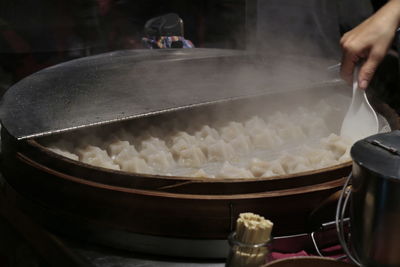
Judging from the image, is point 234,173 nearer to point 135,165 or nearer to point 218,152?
point 218,152

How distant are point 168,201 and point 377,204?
2.70ft

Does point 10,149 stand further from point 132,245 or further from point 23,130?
point 132,245

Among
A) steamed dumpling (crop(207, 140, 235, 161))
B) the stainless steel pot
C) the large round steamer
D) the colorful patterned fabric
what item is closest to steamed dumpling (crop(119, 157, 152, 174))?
steamed dumpling (crop(207, 140, 235, 161))

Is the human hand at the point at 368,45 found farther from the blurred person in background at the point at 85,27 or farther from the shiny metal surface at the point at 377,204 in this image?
the blurred person in background at the point at 85,27

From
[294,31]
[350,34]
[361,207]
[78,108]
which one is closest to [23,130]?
[78,108]

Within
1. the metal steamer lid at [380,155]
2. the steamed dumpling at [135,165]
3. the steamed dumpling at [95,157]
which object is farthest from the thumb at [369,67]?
the steamed dumpling at [95,157]

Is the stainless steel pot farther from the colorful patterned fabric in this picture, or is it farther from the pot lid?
the colorful patterned fabric

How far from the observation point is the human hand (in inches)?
106

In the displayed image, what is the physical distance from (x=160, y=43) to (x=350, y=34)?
2.14 meters

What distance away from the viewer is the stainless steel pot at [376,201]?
146cm

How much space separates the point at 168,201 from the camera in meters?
1.98

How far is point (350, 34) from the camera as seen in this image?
9.25 feet

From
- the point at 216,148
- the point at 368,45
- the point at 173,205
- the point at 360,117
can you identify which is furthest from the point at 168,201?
the point at 368,45

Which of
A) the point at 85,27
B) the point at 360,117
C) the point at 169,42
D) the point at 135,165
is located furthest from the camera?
the point at 85,27
